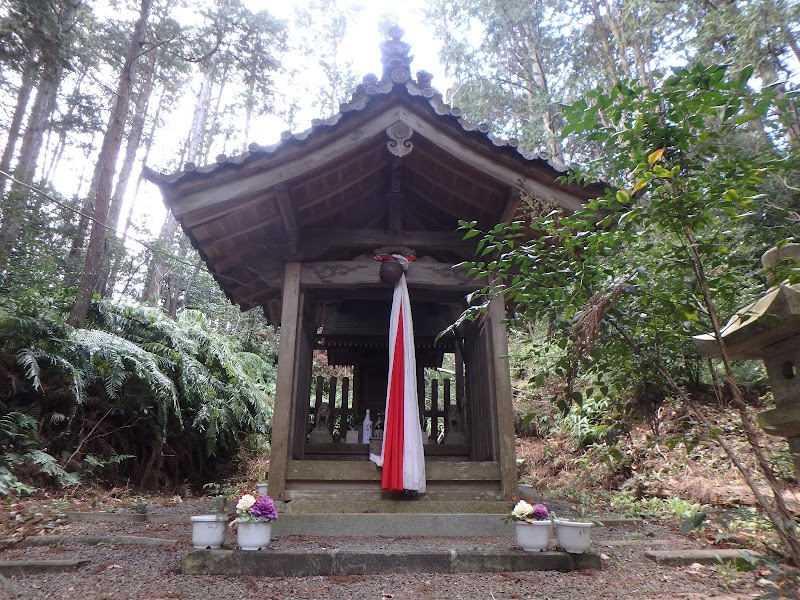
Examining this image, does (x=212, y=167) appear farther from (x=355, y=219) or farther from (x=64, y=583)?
(x=64, y=583)

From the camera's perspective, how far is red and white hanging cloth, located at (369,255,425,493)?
4.52 m

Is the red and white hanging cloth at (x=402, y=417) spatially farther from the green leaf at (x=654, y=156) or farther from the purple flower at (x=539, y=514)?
→ the green leaf at (x=654, y=156)

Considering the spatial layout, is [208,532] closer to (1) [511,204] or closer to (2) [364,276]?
(2) [364,276]

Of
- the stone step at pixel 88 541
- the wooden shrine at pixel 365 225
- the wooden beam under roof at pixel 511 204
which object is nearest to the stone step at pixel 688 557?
the wooden shrine at pixel 365 225

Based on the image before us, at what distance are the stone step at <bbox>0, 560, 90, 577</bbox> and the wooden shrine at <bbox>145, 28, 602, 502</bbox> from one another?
5.22ft

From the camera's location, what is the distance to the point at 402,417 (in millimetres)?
4750

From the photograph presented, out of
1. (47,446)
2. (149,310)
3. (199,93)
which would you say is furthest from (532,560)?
(199,93)

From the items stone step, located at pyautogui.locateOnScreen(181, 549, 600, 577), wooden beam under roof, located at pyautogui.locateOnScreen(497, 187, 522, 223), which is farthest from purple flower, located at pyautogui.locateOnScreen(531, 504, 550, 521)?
wooden beam under roof, located at pyautogui.locateOnScreen(497, 187, 522, 223)

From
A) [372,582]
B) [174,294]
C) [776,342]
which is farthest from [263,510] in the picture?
[174,294]

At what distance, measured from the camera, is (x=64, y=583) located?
3.06 m

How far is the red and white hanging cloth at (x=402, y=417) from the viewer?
4516mm

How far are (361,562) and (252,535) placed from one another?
2.52 ft

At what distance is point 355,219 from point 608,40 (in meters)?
14.1

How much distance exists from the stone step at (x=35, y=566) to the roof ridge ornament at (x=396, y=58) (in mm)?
4752
